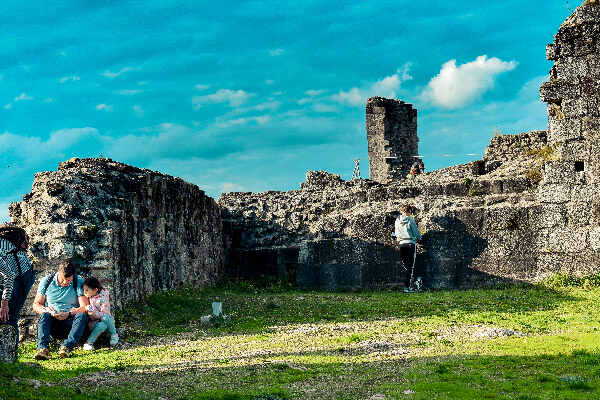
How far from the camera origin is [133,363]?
24.9 feet

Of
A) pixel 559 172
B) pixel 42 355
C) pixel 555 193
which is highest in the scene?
pixel 559 172

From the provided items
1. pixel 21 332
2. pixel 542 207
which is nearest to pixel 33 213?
pixel 21 332

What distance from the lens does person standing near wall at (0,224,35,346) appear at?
25.4ft

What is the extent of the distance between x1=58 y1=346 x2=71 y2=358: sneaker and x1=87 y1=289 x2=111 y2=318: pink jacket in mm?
688

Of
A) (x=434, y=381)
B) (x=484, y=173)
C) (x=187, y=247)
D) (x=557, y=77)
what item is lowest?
(x=434, y=381)

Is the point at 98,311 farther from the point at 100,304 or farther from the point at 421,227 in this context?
the point at 421,227

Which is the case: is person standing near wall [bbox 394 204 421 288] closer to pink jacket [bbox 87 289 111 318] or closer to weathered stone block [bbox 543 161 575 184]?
weathered stone block [bbox 543 161 575 184]

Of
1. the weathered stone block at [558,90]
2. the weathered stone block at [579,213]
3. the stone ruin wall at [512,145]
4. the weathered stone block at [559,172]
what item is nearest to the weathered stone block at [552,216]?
the weathered stone block at [579,213]

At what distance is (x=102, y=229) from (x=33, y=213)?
114cm

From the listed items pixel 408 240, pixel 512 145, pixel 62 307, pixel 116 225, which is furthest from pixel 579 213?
pixel 62 307

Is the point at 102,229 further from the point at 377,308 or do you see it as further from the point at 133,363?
the point at 377,308

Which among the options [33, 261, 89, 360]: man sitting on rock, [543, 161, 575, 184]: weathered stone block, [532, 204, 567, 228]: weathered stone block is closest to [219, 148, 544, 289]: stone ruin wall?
[532, 204, 567, 228]: weathered stone block

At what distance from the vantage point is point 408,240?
46.6 feet

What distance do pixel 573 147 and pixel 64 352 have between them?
10308mm
